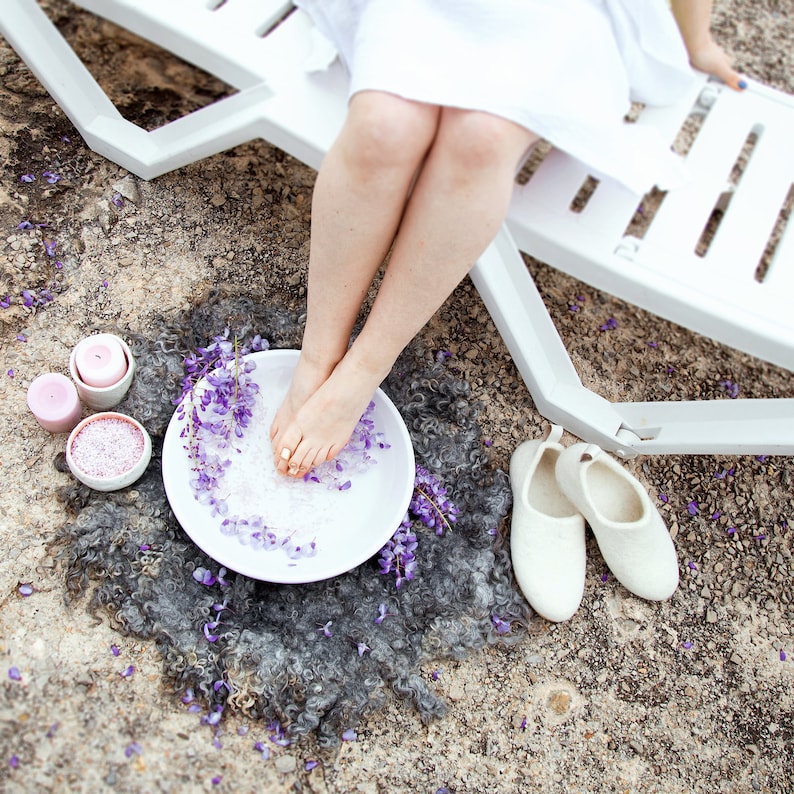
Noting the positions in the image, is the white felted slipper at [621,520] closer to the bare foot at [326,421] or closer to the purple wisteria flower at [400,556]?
the purple wisteria flower at [400,556]

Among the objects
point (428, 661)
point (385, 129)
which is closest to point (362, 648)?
point (428, 661)

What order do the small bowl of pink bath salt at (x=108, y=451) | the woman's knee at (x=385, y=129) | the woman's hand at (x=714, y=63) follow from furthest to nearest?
the woman's hand at (x=714, y=63)
the small bowl of pink bath salt at (x=108, y=451)
the woman's knee at (x=385, y=129)

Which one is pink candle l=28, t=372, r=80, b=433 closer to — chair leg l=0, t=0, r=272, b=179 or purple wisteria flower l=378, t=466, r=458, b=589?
chair leg l=0, t=0, r=272, b=179

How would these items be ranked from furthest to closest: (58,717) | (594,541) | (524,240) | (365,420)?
(594,541) < (365,420) < (524,240) < (58,717)

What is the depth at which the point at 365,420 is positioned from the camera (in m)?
1.49

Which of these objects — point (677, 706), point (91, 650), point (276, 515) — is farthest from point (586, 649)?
point (91, 650)

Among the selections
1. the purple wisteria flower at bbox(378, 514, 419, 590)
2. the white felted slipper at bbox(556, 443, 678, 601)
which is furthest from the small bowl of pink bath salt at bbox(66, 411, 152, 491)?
the white felted slipper at bbox(556, 443, 678, 601)

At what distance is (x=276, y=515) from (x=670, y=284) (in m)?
0.83

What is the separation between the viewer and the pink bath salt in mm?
1387

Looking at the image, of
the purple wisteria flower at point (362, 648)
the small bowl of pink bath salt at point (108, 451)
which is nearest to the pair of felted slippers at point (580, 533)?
the purple wisteria flower at point (362, 648)

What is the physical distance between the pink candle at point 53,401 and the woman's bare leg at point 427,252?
1.35 feet

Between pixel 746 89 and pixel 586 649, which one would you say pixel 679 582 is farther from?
pixel 746 89

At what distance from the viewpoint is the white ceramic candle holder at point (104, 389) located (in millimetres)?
1412

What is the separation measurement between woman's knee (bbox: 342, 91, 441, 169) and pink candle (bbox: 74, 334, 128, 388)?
0.64 meters
